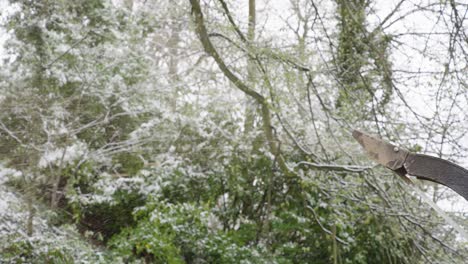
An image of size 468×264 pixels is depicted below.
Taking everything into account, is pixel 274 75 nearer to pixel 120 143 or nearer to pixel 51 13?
pixel 120 143

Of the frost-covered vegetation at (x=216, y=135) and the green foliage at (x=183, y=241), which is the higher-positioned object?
the frost-covered vegetation at (x=216, y=135)

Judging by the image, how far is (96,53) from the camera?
5.24m

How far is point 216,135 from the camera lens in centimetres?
497

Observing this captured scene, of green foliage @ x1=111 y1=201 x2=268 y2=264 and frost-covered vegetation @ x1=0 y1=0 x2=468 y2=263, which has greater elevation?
frost-covered vegetation @ x1=0 y1=0 x2=468 y2=263

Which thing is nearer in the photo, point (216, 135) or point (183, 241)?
point (183, 241)

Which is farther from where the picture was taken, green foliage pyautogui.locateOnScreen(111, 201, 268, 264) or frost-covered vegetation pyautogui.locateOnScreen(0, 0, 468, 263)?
green foliage pyautogui.locateOnScreen(111, 201, 268, 264)

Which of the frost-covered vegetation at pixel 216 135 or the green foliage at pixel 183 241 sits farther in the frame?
the green foliage at pixel 183 241

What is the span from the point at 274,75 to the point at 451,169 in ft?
7.56

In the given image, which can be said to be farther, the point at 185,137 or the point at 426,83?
the point at 185,137

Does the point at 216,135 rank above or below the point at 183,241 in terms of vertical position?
above

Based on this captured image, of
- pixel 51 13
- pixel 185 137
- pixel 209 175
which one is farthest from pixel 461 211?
pixel 51 13

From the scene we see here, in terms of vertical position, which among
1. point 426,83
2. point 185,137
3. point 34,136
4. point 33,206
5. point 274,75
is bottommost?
point 33,206

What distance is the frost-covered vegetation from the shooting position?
347 cm

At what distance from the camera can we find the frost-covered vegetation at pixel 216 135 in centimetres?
347
